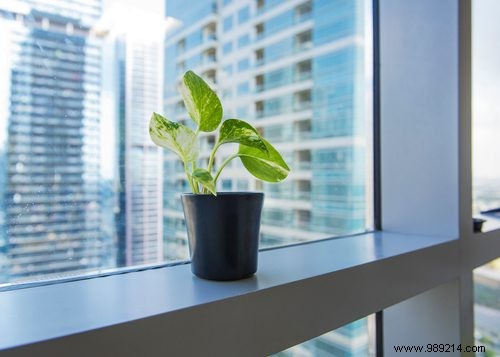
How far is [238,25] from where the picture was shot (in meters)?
1.03

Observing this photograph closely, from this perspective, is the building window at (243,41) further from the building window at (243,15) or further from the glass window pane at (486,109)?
the glass window pane at (486,109)

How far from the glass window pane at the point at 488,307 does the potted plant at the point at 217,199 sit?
4.07 feet

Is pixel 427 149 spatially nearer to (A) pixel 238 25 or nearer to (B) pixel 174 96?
(A) pixel 238 25

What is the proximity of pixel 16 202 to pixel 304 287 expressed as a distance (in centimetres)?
56

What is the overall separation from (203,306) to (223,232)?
0.46ft

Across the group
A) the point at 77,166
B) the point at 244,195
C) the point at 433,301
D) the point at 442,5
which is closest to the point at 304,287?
the point at 244,195

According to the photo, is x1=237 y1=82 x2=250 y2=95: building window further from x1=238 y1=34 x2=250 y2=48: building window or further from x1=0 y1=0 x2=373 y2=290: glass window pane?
x1=238 y1=34 x2=250 y2=48: building window

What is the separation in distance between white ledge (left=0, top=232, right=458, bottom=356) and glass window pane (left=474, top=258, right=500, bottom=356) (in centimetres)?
82

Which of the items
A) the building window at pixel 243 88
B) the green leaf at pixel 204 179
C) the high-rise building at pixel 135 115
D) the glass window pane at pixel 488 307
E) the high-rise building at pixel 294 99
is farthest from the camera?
the glass window pane at pixel 488 307

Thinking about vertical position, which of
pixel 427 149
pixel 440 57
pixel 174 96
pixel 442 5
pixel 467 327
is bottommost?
pixel 467 327

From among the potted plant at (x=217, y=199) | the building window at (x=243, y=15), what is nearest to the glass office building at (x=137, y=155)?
the potted plant at (x=217, y=199)

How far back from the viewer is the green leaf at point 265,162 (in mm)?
647

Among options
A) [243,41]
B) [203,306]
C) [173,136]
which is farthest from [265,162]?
[243,41]

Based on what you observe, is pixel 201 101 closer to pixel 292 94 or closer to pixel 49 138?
pixel 49 138
